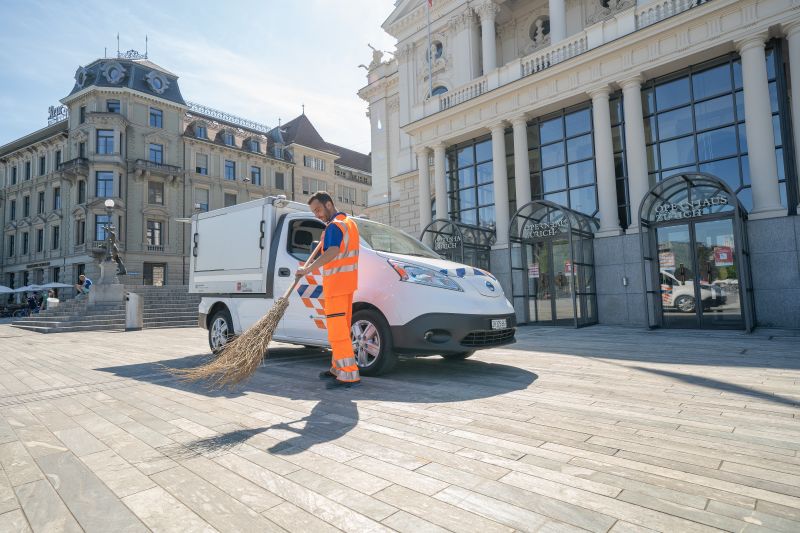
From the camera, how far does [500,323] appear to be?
5.23m

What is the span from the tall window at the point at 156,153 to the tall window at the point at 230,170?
258 inches

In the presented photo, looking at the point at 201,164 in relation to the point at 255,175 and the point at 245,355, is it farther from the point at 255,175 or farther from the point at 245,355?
the point at 245,355

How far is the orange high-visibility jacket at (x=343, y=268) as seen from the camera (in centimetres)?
454

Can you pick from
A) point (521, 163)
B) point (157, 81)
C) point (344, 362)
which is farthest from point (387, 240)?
point (157, 81)

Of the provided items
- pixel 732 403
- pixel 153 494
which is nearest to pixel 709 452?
pixel 732 403

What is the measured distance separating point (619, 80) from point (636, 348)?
33.4 feet

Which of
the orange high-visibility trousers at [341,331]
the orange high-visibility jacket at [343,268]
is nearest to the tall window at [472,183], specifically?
the orange high-visibility jacket at [343,268]

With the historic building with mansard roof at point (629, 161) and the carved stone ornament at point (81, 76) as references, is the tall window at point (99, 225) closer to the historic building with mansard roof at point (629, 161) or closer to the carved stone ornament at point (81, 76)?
the carved stone ornament at point (81, 76)

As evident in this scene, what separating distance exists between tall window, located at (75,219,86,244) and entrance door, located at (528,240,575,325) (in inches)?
1615

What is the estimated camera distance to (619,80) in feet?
46.4

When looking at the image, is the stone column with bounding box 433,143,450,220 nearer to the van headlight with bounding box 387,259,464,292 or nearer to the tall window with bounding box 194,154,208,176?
the van headlight with bounding box 387,259,464,292

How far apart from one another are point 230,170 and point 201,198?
482 cm

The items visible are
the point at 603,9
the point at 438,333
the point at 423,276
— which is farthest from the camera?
the point at 603,9

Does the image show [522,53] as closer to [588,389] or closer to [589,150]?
[589,150]
